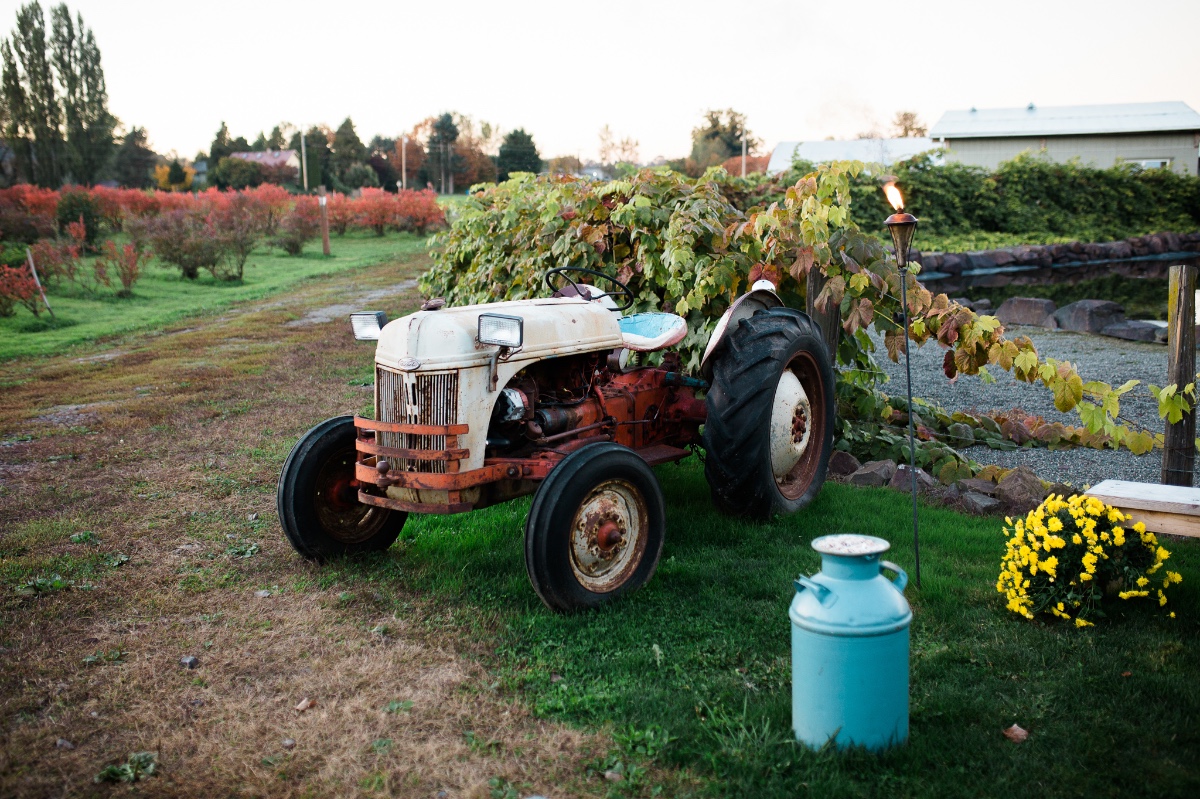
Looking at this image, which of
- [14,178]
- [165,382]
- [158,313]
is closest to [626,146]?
[14,178]

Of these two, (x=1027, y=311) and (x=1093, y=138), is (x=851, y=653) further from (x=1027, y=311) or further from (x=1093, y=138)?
(x=1093, y=138)

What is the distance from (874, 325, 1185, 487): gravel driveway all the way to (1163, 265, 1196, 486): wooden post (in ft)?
3.13

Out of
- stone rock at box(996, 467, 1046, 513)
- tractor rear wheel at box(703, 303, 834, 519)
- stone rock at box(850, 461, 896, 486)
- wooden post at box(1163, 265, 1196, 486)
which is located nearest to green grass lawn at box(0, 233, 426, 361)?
tractor rear wheel at box(703, 303, 834, 519)

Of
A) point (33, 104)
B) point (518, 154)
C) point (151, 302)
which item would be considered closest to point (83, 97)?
point (33, 104)

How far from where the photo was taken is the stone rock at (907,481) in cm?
572

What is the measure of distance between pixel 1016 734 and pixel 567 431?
2.27m

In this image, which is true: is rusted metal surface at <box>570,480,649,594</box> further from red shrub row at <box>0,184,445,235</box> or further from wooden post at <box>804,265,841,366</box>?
red shrub row at <box>0,184,445,235</box>

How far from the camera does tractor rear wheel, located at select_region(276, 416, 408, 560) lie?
14.2 ft

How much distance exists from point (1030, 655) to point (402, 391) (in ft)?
9.13

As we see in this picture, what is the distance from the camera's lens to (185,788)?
2.76m

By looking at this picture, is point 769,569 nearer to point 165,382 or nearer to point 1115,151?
point 165,382

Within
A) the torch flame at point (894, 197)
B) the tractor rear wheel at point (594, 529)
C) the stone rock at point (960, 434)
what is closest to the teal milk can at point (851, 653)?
the tractor rear wheel at point (594, 529)

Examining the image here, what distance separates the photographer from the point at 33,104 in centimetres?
3734

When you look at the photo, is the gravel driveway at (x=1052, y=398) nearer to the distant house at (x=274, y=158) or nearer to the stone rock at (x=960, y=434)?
the stone rock at (x=960, y=434)
